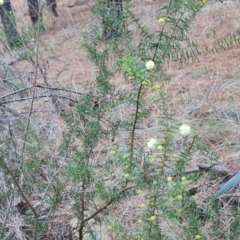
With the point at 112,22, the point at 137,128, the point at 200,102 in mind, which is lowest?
the point at 200,102

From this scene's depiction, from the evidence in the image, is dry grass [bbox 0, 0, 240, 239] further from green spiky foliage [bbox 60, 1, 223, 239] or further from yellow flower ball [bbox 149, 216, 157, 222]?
yellow flower ball [bbox 149, 216, 157, 222]

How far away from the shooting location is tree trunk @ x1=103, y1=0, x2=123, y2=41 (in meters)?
1.49

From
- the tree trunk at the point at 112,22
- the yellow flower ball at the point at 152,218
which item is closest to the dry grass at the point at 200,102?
the tree trunk at the point at 112,22

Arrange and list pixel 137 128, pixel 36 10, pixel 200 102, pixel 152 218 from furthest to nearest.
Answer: pixel 36 10
pixel 200 102
pixel 137 128
pixel 152 218

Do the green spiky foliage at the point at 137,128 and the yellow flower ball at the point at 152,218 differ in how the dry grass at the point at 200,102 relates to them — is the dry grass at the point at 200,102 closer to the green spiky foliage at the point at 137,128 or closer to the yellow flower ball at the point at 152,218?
the green spiky foliage at the point at 137,128

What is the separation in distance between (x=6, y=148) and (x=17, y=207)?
0.27 m

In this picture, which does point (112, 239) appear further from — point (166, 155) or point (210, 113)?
point (210, 113)

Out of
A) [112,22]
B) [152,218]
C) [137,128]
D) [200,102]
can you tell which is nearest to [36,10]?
[200,102]

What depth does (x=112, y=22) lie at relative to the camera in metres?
1.52

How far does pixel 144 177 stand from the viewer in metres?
1.35

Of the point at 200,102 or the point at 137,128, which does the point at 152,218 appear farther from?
the point at 200,102

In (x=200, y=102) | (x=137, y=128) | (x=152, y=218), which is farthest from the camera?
(x=200, y=102)

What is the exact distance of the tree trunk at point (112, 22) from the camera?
1.49m

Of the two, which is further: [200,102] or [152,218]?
[200,102]
